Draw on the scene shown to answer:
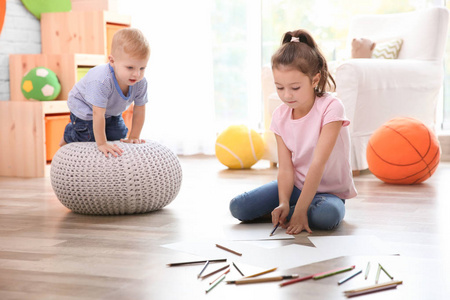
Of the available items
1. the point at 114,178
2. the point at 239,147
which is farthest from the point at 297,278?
the point at 239,147

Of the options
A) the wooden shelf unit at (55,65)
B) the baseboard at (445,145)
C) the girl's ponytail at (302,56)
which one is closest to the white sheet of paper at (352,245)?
the girl's ponytail at (302,56)

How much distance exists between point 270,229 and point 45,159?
5.75 feet

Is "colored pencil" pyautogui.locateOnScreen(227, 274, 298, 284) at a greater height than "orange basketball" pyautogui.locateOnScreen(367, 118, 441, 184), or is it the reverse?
"orange basketball" pyautogui.locateOnScreen(367, 118, 441, 184)

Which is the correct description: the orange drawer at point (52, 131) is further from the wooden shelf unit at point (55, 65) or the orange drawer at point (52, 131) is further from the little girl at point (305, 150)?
the little girl at point (305, 150)

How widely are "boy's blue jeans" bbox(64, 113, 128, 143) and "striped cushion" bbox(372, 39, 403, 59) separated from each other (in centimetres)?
170

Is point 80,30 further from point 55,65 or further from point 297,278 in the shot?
point 297,278

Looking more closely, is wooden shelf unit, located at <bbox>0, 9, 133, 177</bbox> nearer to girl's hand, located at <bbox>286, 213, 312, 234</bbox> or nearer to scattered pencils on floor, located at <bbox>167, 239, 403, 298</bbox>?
girl's hand, located at <bbox>286, 213, 312, 234</bbox>

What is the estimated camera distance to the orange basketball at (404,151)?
261 cm

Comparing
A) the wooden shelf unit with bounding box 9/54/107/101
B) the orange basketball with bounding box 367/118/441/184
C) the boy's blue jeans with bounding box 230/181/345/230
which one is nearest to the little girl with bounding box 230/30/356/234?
the boy's blue jeans with bounding box 230/181/345/230

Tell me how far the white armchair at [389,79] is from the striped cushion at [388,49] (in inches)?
1.4

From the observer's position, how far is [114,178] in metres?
2.01

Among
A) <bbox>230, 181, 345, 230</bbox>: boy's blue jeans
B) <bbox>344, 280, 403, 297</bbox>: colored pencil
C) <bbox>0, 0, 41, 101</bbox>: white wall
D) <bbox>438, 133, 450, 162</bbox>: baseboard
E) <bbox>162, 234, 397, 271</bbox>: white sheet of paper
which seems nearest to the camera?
<bbox>344, 280, 403, 297</bbox>: colored pencil

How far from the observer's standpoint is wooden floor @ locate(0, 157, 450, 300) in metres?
1.26

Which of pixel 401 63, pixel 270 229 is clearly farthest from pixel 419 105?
pixel 270 229
